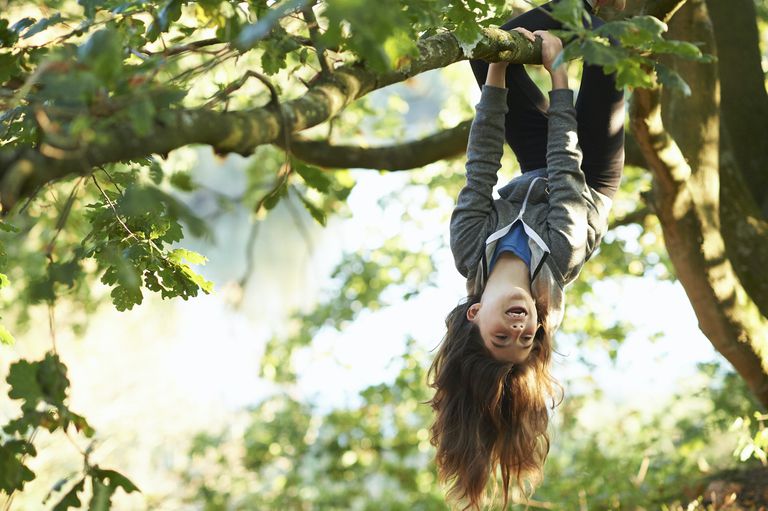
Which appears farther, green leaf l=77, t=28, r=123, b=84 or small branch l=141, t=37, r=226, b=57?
small branch l=141, t=37, r=226, b=57

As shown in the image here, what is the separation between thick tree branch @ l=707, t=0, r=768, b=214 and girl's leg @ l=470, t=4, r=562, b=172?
1188 millimetres

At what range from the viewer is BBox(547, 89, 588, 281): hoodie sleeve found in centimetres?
268

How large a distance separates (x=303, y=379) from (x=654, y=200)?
154 inches

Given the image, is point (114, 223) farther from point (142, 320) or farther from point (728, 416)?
point (142, 320)

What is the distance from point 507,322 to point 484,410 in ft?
1.19

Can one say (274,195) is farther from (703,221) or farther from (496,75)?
(703,221)

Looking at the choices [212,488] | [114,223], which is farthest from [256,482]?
[114,223]

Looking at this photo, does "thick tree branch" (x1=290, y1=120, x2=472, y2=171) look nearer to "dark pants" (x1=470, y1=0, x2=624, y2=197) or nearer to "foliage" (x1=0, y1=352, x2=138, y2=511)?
"dark pants" (x1=470, y1=0, x2=624, y2=197)

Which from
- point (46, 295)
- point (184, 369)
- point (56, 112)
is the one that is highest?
point (56, 112)

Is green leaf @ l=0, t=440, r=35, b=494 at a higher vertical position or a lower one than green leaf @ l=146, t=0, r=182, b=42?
lower

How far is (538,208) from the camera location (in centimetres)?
288

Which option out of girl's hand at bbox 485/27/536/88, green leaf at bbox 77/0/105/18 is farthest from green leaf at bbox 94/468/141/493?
girl's hand at bbox 485/27/536/88

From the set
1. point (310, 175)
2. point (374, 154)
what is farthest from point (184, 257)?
point (374, 154)

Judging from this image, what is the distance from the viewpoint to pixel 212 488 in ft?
22.5
